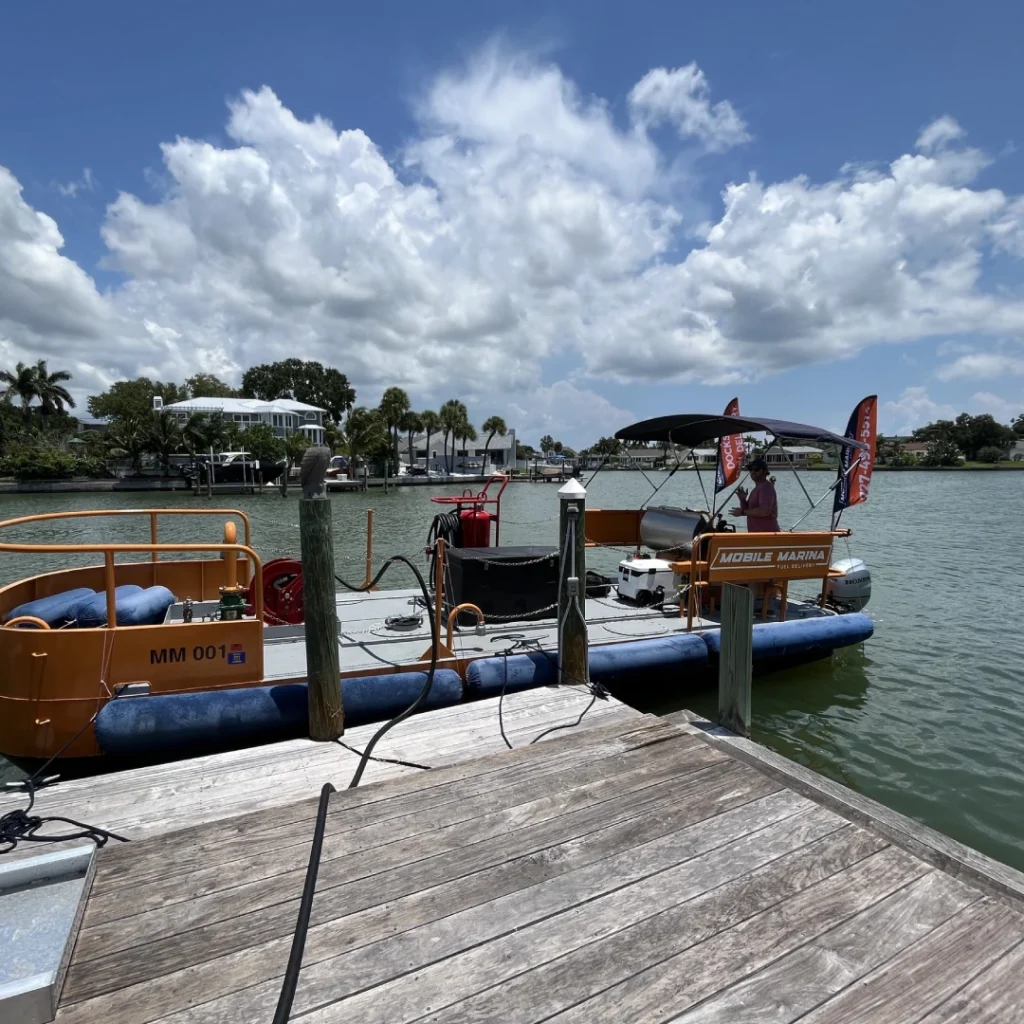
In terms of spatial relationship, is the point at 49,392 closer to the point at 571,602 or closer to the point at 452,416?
the point at 452,416

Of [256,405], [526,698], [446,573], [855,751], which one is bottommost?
[855,751]

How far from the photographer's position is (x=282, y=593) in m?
7.70

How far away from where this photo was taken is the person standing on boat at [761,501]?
879 centimetres

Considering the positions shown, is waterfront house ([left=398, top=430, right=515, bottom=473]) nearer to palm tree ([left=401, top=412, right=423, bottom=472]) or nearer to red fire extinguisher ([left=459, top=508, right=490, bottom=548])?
palm tree ([left=401, top=412, right=423, bottom=472])

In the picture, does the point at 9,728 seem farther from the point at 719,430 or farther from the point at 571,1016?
the point at 719,430

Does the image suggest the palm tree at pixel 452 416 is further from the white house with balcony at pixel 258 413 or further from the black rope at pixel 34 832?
the black rope at pixel 34 832

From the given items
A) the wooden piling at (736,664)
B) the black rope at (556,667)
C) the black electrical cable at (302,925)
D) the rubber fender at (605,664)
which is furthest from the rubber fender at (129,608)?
the wooden piling at (736,664)

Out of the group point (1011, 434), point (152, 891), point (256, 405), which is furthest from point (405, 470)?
point (1011, 434)

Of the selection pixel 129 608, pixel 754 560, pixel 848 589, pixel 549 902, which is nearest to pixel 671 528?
pixel 754 560

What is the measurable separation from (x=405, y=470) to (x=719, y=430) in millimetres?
83244

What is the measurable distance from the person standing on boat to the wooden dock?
5282 millimetres

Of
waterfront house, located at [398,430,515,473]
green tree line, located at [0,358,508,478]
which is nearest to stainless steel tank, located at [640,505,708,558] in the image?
green tree line, located at [0,358,508,478]

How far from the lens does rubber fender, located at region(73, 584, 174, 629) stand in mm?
5555

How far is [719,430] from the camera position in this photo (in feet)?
31.0
